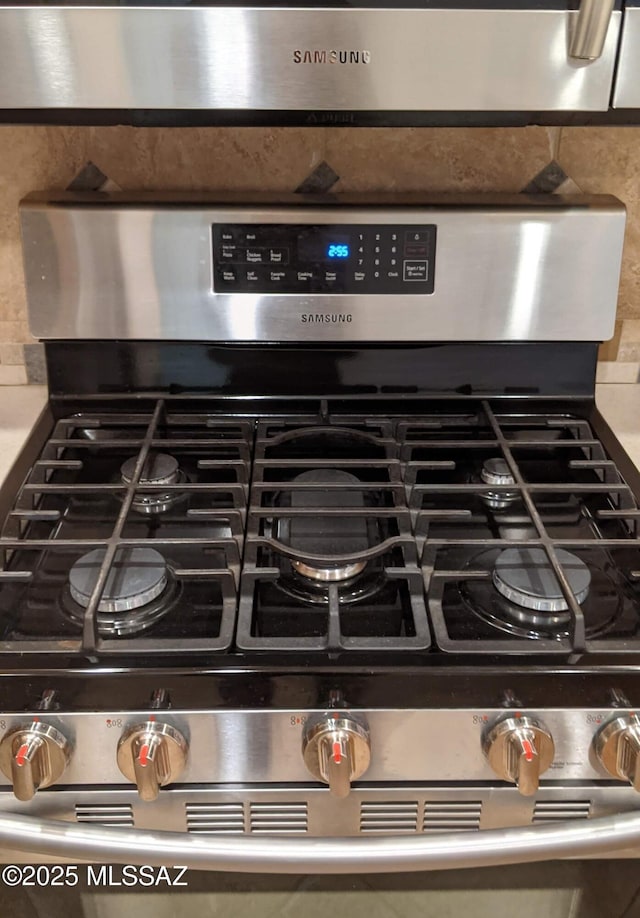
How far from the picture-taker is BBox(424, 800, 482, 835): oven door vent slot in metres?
0.81

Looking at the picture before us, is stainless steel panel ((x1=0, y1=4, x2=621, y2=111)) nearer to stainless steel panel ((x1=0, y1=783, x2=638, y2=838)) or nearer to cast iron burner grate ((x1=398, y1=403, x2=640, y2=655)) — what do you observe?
cast iron burner grate ((x1=398, y1=403, x2=640, y2=655))

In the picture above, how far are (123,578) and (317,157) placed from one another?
597mm

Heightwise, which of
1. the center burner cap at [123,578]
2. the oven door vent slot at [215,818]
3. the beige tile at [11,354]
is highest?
the beige tile at [11,354]

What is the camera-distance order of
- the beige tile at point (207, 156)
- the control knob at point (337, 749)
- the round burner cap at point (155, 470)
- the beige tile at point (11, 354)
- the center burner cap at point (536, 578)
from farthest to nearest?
1. the beige tile at point (11, 354)
2. the beige tile at point (207, 156)
3. the round burner cap at point (155, 470)
4. the center burner cap at point (536, 578)
5. the control knob at point (337, 749)

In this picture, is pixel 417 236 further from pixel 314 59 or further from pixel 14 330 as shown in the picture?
pixel 14 330

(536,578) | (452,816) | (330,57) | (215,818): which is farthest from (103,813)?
(330,57)

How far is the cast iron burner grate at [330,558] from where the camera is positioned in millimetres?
805

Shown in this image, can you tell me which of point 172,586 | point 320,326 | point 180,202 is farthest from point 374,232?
point 172,586

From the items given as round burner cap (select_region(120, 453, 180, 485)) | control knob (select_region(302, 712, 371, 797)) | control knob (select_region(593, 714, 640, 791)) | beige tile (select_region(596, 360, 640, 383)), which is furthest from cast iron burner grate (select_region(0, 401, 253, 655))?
beige tile (select_region(596, 360, 640, 383))

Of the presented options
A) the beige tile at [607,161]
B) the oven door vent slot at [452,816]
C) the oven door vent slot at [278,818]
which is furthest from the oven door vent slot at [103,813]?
the beige tile at [607,161]

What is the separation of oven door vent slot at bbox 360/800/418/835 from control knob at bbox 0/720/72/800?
0.87 feet

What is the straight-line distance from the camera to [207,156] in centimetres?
114

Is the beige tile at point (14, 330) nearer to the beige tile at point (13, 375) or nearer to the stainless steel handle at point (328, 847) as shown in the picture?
the beige tile at point (13, 375)

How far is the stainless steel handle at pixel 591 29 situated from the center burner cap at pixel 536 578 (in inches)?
17.8
